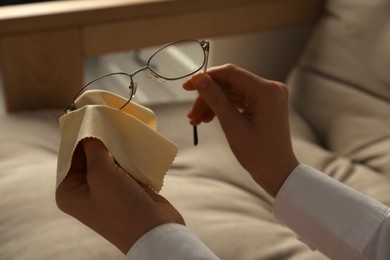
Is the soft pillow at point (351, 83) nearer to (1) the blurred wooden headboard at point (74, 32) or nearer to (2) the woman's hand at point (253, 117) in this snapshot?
(1) the blurred wooden headboard at point (74, 32)

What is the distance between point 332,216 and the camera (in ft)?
2.30

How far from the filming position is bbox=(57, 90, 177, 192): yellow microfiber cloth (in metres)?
0.57

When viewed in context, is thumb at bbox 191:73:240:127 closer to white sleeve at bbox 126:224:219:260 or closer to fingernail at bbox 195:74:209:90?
fingernail at bbox 195:74:209:90

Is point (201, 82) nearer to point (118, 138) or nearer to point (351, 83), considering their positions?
point (118, 138)

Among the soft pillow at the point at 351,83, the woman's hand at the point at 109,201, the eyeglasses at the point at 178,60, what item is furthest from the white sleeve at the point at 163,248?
the soft pillow at the point at 351,83

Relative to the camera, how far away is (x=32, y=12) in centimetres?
97

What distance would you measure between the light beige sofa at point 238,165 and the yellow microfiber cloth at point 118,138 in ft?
0.54

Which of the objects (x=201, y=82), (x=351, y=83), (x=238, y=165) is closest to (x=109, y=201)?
(x=201, y=82)

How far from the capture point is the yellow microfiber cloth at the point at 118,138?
1.87 feet

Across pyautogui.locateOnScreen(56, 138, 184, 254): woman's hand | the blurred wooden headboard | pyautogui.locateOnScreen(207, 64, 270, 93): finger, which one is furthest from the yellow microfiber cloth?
the blurred wooden headboard

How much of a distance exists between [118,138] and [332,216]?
0.26 metres

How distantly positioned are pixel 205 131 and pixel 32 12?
332 mm

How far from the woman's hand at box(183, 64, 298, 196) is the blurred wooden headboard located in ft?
1.22

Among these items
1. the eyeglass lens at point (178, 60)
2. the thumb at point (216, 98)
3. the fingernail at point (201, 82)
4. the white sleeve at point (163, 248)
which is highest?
the eyeglass lens at point (178, 60)
